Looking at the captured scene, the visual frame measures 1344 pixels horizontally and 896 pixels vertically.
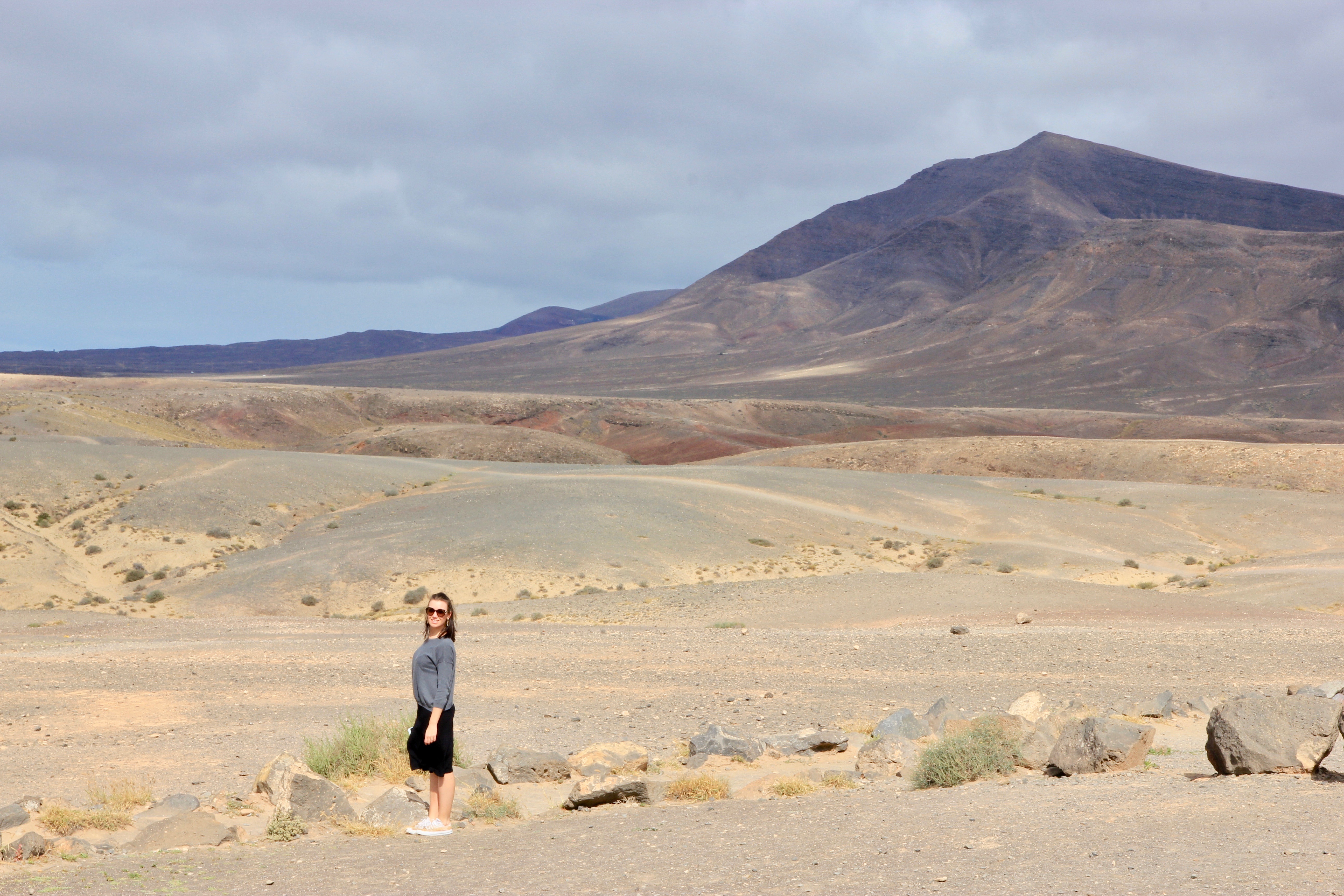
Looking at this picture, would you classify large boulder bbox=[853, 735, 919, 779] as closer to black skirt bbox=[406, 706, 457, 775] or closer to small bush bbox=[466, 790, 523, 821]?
small bush bbox=[466, 790, 523, 821]

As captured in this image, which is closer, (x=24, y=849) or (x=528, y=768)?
(x=24, y=849)

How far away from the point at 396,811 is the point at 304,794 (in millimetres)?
656

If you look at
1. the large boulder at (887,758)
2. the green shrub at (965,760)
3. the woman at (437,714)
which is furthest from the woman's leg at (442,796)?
the green shrub at (965,760)

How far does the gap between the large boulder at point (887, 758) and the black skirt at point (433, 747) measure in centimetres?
357

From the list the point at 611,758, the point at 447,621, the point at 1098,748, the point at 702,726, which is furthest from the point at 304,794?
the point at 1098,748

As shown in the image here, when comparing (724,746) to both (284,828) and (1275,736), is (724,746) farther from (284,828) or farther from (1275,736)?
(1275,736)

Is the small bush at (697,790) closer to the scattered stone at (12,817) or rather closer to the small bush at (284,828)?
the small bush at (284,828)

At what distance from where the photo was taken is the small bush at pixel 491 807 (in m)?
8.04

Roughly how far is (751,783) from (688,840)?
177cm

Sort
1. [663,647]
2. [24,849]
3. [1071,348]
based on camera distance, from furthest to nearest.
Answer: [1071,348] < [663,647] < [24,849]

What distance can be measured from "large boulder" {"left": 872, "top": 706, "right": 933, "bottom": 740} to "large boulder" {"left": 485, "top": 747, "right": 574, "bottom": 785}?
3.05 meters

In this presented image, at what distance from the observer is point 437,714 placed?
24.1 ft

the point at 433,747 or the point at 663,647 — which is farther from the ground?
the point at 433,747

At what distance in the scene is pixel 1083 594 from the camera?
880 inches
